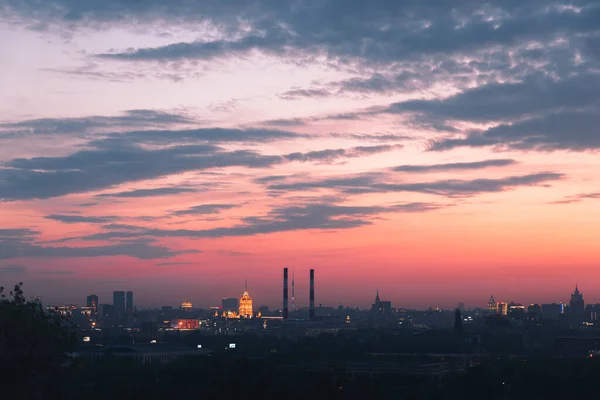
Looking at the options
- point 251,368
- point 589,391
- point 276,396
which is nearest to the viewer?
point 276,396

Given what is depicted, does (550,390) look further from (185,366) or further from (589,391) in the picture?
(185,366)

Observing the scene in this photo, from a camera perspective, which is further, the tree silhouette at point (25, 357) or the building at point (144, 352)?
the building at point (144, 352)

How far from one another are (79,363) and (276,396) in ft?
68.6

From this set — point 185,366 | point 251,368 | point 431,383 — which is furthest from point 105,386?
point 431,383

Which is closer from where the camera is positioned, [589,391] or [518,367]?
[589,391]

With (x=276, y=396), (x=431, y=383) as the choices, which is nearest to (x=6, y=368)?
(x=276, y=396)

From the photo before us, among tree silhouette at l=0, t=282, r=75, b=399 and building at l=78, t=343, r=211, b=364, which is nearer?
tree silhouette at l=0, t=282, r=75, b=399

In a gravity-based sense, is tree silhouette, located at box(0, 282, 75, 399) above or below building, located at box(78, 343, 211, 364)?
above

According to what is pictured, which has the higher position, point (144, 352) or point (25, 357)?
Result: point (25, 357)

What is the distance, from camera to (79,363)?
41.7m

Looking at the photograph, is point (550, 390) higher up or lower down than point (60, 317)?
lower down

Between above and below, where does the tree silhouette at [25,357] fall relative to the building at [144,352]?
above

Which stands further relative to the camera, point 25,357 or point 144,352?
point 144,352

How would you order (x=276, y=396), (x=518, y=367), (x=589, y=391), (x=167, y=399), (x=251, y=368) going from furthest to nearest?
(x=518, y=367), (x=589, y=391), (x=251, y=368), (x=167, y=399), (x=276, y=396)
